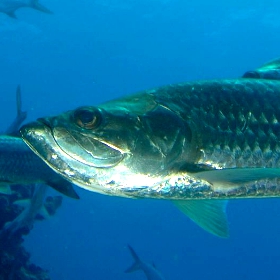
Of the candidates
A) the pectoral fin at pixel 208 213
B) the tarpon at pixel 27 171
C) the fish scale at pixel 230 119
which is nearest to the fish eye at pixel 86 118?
the fish scale at pixel 230 119

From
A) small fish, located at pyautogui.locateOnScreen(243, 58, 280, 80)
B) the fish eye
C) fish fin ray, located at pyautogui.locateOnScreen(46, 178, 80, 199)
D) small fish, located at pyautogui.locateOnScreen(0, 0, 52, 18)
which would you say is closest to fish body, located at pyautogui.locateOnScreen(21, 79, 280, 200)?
the fish eye

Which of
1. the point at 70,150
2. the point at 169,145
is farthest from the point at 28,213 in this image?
the point at 169,145

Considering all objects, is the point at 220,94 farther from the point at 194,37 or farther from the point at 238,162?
the point at 194,37

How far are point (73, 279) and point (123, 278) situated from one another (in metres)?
14.3

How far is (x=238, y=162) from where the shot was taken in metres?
2.47

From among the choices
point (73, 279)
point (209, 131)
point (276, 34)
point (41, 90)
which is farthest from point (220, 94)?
point (41, 90)

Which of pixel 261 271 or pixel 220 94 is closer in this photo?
pixel 220 94

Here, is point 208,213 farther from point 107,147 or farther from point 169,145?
point 107,147

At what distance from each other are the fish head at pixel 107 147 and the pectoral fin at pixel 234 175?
0.58ft

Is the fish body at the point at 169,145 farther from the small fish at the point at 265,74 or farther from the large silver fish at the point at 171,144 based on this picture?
the small fish at the point at 265,74

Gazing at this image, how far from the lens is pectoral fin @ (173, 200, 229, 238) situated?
108 inches

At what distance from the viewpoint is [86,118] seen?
2.37 metres

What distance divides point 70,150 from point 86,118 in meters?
0.20

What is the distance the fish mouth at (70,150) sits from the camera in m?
2.33
